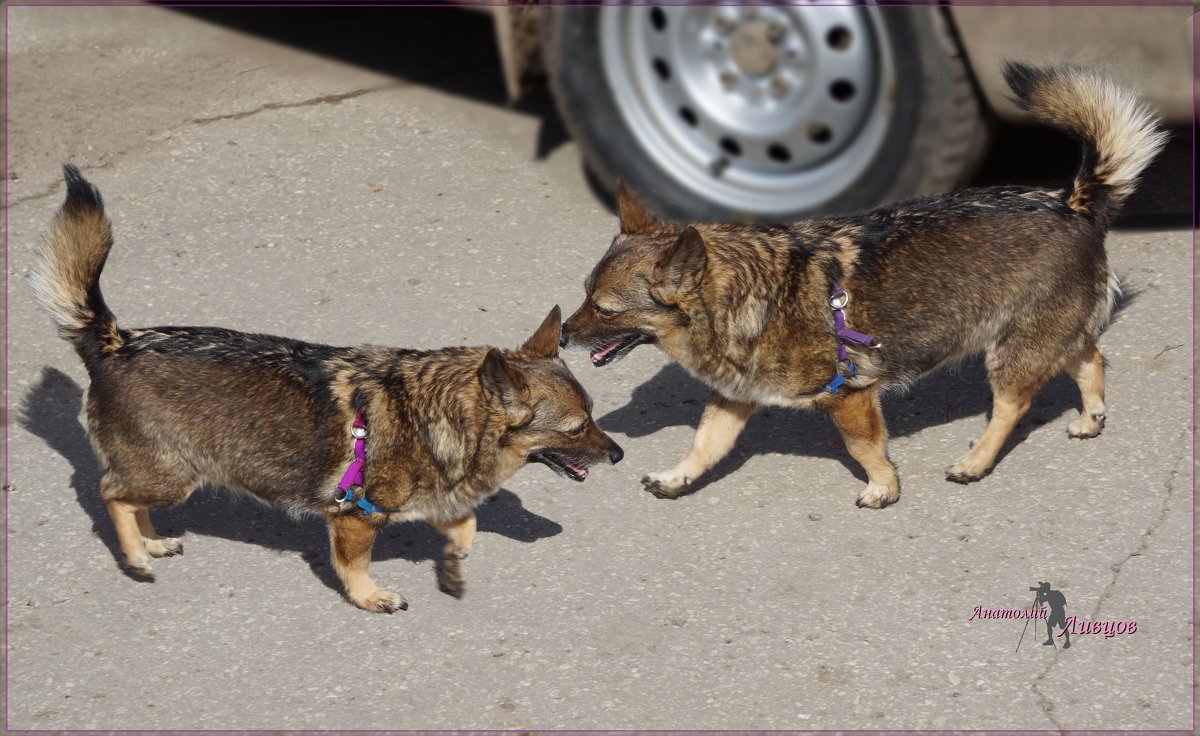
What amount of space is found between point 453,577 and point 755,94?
9.17ft

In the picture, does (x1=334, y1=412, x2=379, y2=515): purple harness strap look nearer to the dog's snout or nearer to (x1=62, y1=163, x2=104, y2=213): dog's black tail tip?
the dog's snout

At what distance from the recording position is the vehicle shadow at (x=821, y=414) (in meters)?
5.54

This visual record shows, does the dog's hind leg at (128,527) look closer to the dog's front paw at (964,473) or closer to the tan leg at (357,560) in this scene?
the tan leg at (357,560)

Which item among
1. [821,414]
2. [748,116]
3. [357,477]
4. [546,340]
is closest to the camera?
[357,477]

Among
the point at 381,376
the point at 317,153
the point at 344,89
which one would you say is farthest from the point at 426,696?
the point at 344,89

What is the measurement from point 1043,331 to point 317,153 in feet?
13.5

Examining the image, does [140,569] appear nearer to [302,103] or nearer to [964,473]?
[964,473]

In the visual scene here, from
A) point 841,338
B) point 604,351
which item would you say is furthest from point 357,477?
point 841,338

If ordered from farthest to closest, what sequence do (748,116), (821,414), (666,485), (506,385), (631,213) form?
(748,116) < (821,414) < (666,485) < (631,213) < (506,385)

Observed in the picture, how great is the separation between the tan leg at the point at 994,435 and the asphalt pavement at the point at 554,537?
2.4 inches

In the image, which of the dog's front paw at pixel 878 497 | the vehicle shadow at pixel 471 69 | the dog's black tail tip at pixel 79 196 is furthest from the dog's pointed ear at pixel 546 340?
the vehicle shadow at pixel 471 69

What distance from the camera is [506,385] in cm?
446

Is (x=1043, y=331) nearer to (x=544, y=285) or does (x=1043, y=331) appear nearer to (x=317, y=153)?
(x=544, y=285)

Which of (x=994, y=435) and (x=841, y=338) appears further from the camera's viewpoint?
(x=994, y=435)
